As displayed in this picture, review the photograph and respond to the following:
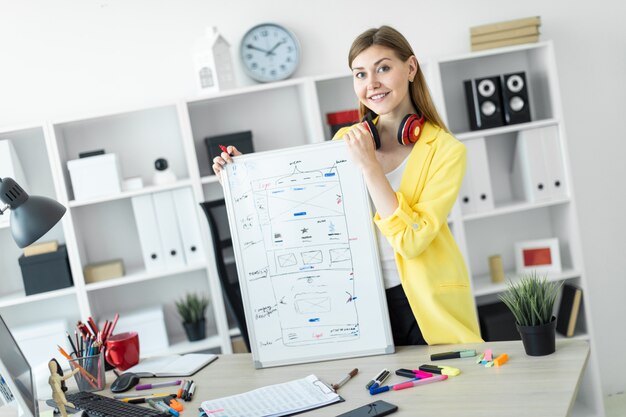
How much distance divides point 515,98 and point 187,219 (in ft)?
6.13

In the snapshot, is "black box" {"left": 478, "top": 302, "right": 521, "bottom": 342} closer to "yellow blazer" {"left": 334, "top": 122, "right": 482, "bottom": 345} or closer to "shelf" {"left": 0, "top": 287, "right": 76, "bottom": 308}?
"yellow blazer" {"left": 334, "top": 122, "right": 482, "bottom": 345}

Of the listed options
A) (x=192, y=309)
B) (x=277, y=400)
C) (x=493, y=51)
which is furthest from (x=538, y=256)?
(x=277, y=400)

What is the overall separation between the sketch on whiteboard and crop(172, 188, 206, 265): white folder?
132 centimetres

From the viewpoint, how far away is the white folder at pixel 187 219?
11.5ft

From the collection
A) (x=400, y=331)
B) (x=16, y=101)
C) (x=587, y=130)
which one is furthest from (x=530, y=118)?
(x=16, y=101)

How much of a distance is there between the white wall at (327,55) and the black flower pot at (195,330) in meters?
1.18

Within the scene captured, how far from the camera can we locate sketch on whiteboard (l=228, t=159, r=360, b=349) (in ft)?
7.19

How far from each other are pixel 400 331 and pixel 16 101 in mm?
2453

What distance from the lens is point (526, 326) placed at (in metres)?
1.89

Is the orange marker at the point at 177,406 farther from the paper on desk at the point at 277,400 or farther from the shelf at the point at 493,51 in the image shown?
the shelf at the point at 493,51

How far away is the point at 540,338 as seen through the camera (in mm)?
1891

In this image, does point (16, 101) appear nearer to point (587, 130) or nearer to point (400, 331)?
point (400, 331)

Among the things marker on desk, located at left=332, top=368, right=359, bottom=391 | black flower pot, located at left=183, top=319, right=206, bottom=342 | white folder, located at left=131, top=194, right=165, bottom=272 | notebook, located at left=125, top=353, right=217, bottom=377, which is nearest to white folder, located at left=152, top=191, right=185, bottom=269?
white folder, located at left=131, top=194, right=165, bottom=272

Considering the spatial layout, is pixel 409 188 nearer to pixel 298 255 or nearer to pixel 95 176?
pixel 298 255
